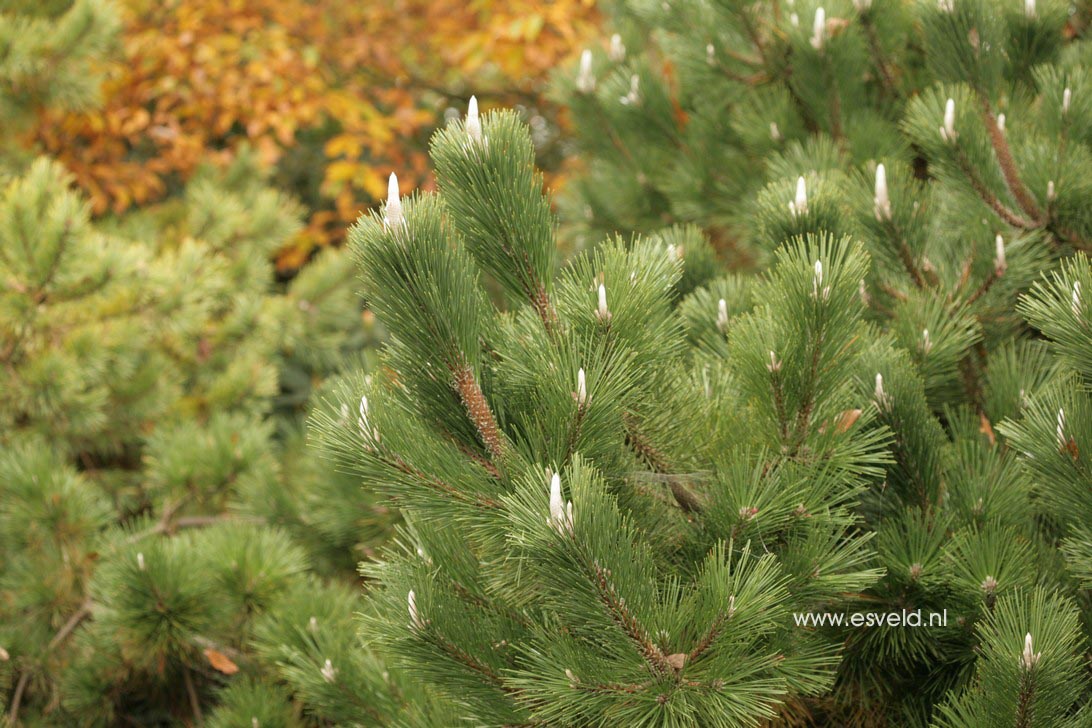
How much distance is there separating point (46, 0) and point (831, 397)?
12.1ft

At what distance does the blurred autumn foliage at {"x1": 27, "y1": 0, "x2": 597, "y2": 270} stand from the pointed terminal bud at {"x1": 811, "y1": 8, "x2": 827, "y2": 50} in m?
1.95

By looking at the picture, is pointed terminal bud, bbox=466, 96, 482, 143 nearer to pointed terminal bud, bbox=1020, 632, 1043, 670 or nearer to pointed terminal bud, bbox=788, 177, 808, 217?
pointed terminal bud, bbox=788, 177, 808, 217

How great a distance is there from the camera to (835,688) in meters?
1.86

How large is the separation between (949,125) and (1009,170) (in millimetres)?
200

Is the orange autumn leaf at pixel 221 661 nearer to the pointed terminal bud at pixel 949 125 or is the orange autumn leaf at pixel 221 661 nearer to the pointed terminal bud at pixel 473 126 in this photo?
the pointed terminal bud at pixel 473 126

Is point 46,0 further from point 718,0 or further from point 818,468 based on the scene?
point 818,468

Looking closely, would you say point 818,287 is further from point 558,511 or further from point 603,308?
point 558,511

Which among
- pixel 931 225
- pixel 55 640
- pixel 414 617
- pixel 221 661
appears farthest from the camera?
pixel 55 640

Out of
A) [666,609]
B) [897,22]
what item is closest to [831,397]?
[666,609]

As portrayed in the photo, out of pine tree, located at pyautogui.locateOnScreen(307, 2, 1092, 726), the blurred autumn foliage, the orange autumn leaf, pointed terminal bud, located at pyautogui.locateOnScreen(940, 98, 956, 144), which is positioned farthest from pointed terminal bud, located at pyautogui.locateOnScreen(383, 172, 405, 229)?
the blurred autumn foliage

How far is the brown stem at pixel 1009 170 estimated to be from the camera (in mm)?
2135

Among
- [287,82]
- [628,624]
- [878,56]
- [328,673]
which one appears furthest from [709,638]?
[287,82]

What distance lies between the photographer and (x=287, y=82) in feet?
16.5

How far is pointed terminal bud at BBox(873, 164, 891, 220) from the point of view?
1.99m
